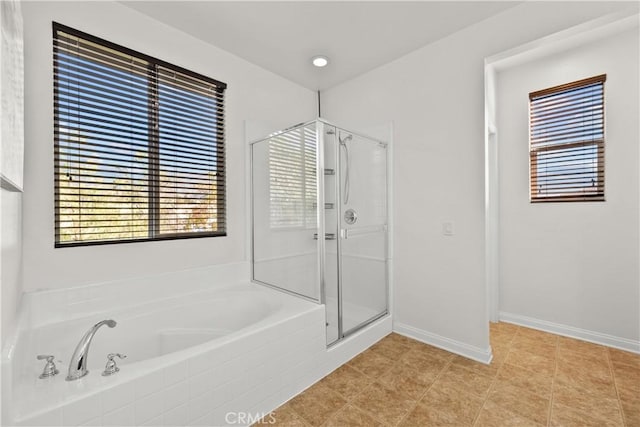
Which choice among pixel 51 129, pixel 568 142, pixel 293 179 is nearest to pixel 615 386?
pixel 568 142

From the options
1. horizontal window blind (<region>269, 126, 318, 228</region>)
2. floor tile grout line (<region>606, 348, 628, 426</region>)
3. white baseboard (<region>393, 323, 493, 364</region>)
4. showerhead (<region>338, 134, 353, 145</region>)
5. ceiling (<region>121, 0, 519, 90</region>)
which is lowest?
floor tile grout line (<region>606, 348, 628, 426</region>)

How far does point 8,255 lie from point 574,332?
12.7 ft

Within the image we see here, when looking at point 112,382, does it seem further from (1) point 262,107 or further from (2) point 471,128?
(2) point 471,128

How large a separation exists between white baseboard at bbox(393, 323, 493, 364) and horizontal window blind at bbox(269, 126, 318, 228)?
1.36 m

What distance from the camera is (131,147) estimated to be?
1940 mm

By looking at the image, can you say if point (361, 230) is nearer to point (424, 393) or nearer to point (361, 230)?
point (361, 230)

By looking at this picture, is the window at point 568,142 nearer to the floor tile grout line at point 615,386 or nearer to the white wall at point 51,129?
the floor tile grout line at point 615,386

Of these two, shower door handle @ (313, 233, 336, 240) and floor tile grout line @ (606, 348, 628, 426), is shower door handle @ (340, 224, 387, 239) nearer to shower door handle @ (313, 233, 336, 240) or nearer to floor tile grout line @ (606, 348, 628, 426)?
shower door handle @ (313, 233, 336, 240)

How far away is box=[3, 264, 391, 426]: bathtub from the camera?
1.06 metres

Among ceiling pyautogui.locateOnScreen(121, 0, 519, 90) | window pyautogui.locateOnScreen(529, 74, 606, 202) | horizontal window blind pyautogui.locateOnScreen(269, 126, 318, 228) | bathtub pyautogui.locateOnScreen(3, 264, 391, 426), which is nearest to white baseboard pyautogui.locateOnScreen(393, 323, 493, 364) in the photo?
bathtub pyautogui.locateOnScreen(3, 264, 391, 426)

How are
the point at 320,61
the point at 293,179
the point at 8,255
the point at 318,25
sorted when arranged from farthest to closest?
the point at 320,61 → the point at 293,179 → the point at 318,25 → the point at 8,255

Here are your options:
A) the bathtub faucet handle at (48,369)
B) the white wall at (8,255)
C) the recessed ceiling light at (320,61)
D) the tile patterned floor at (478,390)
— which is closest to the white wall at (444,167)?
the tile patterned floor at (478,390)

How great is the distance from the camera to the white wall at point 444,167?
6.84ft

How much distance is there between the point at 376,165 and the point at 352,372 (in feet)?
5.57
